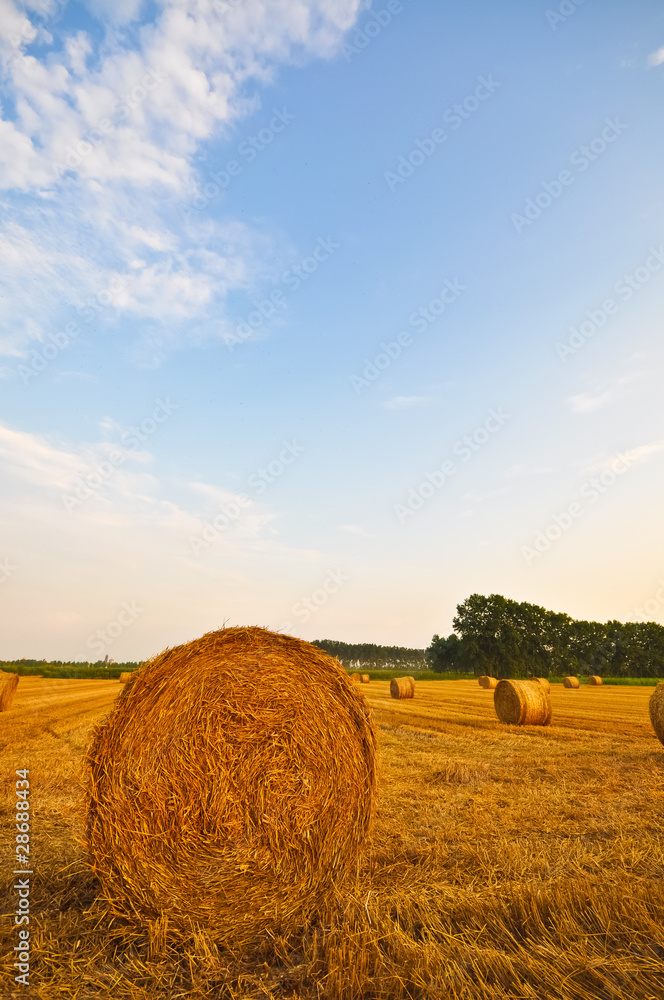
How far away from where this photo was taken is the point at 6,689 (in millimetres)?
15953

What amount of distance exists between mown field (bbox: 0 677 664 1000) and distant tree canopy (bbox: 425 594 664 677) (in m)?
62.1

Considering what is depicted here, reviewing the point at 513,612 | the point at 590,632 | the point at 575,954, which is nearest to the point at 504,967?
the point at 575,954

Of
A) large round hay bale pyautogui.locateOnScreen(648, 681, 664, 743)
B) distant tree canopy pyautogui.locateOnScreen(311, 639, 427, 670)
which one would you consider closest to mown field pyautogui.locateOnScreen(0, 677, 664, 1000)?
large round hay bale pyautogui.locateOnScreen(648, 681, 664, 743)

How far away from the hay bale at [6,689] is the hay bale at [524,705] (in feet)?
46.5

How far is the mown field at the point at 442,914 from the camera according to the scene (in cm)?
268

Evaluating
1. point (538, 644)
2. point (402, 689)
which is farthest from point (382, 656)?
point (402, 689)

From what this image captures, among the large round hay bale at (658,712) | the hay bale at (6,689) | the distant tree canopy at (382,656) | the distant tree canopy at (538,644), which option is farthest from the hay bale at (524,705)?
the distant tree canopy at (382,656)

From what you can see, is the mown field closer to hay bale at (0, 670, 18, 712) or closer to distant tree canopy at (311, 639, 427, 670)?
hay bale at (0, 670, 18, 712)

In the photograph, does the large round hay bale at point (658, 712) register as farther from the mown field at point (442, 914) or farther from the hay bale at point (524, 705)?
the hay bale at point (524, 705)

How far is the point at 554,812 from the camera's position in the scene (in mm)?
5457

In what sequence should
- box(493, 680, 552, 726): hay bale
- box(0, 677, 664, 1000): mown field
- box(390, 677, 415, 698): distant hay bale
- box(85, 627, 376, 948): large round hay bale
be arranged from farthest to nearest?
box(390, 677, 415, 698): distant hay bale → box(493, 680, 552, 726): hay bale → box(85, 627, 376, 948): large round hay bale → box(0, 677, 664, 1000): mown field

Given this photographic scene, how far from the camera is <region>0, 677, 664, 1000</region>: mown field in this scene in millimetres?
2676

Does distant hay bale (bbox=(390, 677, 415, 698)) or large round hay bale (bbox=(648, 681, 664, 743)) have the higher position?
large round hay bale (bbox=(648, 681, 664, 743))

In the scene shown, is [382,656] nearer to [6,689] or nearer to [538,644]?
[538,644]
